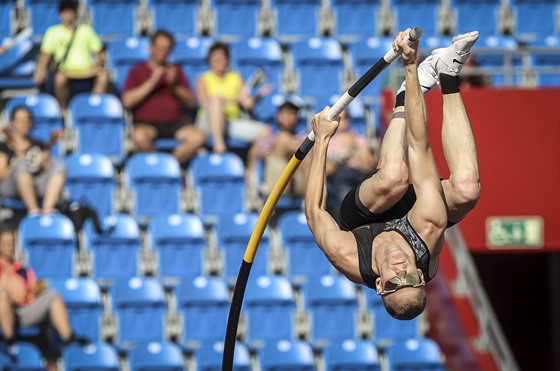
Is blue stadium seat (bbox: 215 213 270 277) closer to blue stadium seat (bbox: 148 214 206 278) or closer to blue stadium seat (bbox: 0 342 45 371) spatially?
blue stadium seat (bbox: 148 214 206 278)

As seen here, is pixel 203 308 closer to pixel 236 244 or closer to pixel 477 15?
pixel 236 244

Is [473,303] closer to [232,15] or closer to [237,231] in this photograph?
[237,231]

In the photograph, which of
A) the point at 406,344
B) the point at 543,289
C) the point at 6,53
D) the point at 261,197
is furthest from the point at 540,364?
the point at 6,53

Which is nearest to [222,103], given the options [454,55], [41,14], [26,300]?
[41,14]

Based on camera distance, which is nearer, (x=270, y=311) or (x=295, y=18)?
(x=270, y=311)

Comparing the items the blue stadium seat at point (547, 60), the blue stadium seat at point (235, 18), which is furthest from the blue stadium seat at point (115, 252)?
the blue stadium seat at point (547, 60)

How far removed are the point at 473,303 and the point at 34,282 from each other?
12.6 feet

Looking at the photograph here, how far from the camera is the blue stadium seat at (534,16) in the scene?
14.5m

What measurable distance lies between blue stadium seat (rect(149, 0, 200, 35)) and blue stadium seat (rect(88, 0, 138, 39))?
25 cm

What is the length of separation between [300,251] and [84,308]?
211 centimetres

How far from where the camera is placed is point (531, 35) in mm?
14555

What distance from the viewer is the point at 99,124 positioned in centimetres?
1280

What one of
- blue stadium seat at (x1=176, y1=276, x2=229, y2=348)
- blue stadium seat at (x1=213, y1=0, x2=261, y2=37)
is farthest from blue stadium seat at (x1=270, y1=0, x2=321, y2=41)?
blue stadium seat at (x1=176, y1=276, x2=229, y2=348)

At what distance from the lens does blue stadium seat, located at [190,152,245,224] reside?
12.5 m
